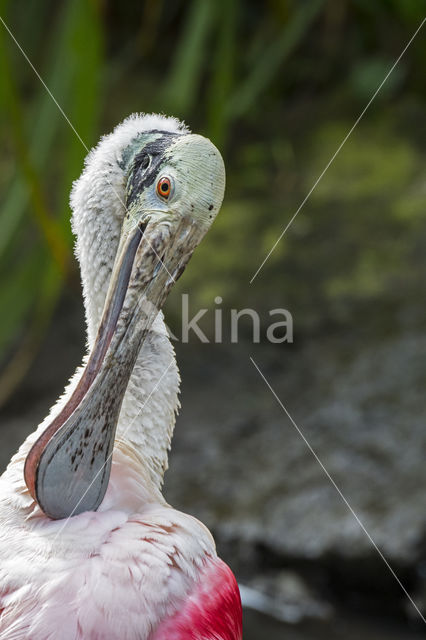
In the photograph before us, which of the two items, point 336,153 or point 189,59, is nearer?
point 189,59

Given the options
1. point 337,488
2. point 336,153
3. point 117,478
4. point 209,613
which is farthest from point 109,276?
point 336,153

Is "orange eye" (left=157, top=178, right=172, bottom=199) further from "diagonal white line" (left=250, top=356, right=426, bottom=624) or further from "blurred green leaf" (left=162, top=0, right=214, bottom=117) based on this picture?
"blurred green leaf" (left=162, top=0, right=214, bottom=117)

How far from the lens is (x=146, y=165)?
6.84 ft

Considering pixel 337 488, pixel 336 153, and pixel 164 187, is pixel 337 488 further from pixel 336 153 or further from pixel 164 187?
pixel 336 153

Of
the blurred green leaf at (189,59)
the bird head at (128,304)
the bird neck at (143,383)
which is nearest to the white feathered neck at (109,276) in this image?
the bird neck at (143,383)

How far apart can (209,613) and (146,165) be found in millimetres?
850

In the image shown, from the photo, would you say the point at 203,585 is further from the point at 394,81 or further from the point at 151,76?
the point at 151,76

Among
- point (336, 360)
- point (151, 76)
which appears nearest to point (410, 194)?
A: point (336, 360)

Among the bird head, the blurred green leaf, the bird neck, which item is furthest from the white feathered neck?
the blurred green leaf

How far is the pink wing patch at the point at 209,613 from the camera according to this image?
6.31ft

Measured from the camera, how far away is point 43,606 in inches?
72.7

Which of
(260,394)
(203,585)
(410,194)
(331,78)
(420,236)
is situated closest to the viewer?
(203,585)

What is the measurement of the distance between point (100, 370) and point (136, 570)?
38 centimetres

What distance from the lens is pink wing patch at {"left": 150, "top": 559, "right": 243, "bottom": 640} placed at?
1924mm
